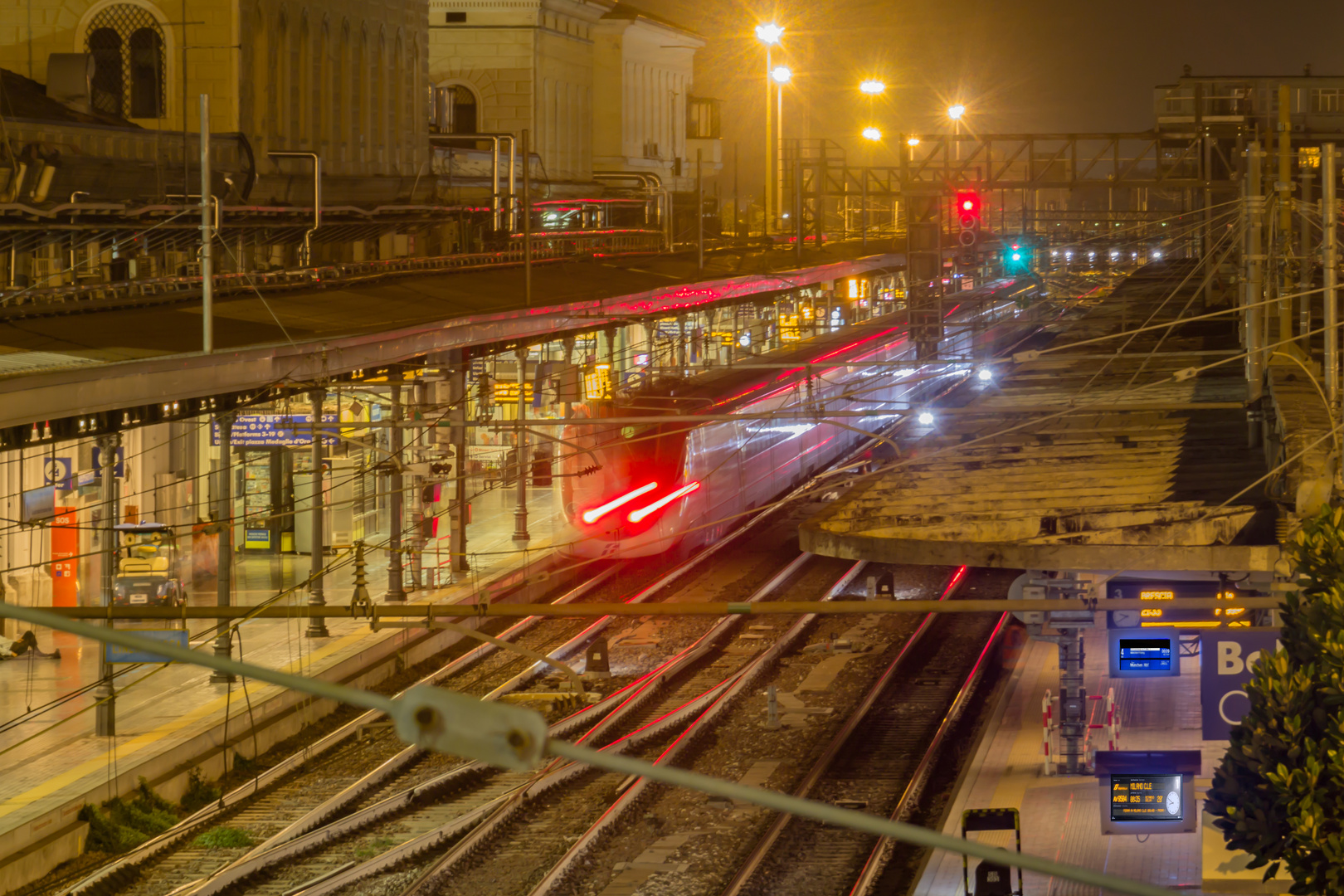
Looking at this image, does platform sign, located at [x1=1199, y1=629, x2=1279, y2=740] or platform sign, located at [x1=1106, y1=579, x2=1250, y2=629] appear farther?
platform sign, located at [x1=1106, y1=579, x2=1250, y2=629]

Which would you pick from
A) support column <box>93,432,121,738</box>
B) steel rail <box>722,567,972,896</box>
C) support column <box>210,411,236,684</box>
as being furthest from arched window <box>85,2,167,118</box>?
steel rail <box>722,567,972,896</box>

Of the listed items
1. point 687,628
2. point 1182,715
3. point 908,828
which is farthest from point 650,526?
point 908,828

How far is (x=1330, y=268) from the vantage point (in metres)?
11.5

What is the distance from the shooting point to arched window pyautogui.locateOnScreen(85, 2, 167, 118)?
92.5ft

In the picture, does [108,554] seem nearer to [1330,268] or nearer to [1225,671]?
[1225,671]

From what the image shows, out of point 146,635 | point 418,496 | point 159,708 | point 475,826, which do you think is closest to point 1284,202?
point 475,826

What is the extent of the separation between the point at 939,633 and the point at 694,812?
28.4ft

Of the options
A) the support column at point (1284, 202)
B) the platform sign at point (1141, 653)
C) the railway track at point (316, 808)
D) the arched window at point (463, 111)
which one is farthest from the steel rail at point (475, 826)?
the arched window at point (463, 111)

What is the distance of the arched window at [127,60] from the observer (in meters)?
28.2

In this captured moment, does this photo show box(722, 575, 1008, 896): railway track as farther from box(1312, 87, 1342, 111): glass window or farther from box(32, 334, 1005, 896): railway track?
box(1312, 87, 1342, 111): glass window

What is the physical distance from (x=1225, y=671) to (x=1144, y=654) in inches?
61.8

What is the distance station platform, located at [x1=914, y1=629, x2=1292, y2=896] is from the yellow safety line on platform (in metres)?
7.20

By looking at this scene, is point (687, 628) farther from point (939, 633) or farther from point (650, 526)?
point (939, 633)

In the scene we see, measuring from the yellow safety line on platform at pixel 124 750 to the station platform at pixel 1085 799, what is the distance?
23.6ft
